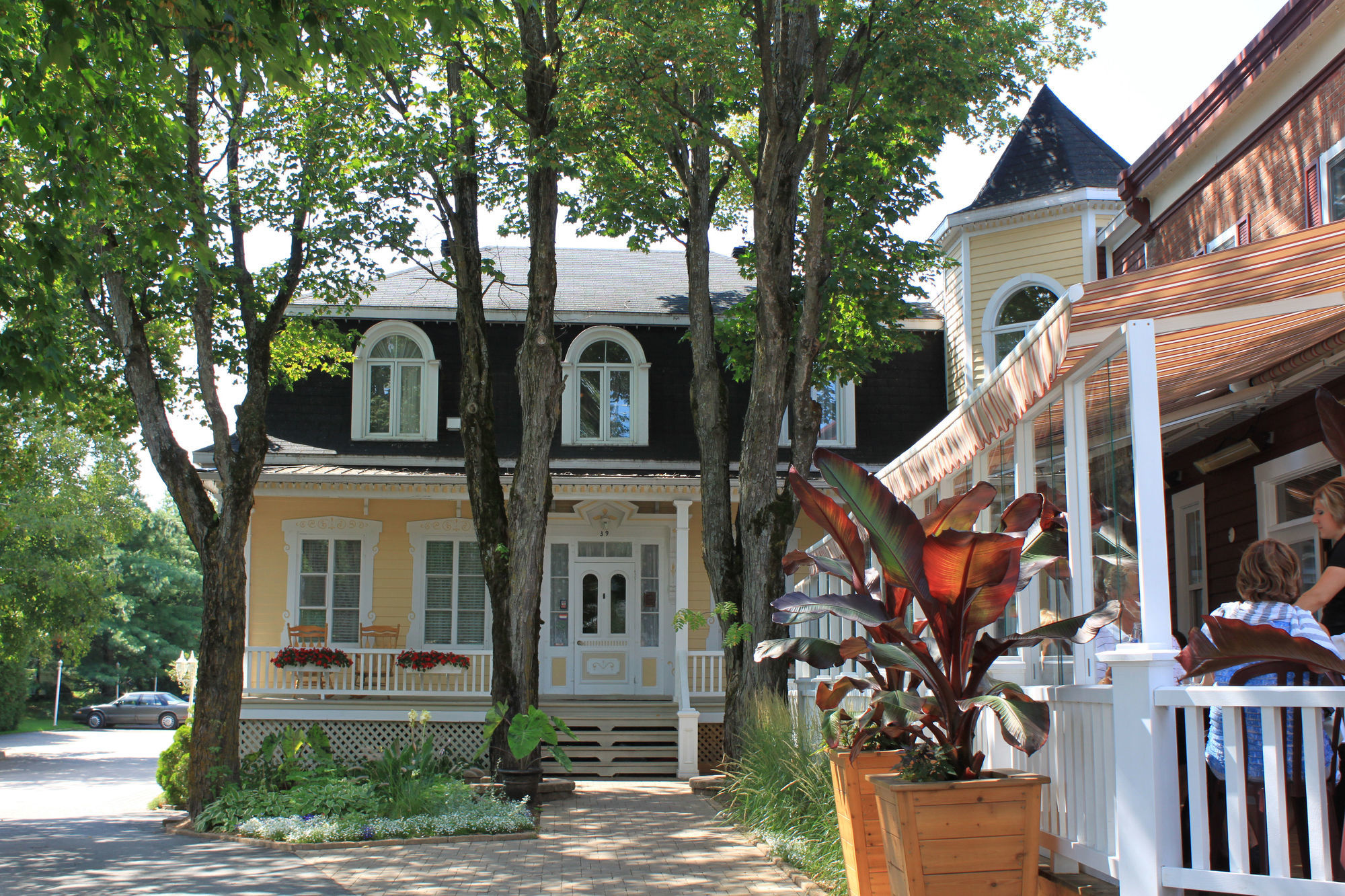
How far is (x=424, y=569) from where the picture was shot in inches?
667

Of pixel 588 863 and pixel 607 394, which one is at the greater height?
pixel 607 394

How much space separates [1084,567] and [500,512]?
824cm

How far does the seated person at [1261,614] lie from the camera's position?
4090 mm

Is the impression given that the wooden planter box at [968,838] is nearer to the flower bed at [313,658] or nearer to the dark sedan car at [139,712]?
the flower bed at [313,658]

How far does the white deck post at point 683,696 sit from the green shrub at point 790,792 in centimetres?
355

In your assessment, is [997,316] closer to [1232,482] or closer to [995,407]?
[1232,482]

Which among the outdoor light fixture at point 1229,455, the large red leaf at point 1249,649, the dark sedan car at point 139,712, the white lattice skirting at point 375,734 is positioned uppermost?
the outdoor light fixture at point 1229,455

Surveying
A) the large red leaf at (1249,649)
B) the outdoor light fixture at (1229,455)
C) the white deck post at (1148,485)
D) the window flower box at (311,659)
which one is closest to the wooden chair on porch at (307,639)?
the window flower box at (311,659)

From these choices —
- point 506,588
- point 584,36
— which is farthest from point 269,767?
point 584,36

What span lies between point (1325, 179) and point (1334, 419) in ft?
16.7

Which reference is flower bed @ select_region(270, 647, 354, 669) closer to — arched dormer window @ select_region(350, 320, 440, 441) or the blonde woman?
arched dormer window @ select_region(350, 320, 440, 441)

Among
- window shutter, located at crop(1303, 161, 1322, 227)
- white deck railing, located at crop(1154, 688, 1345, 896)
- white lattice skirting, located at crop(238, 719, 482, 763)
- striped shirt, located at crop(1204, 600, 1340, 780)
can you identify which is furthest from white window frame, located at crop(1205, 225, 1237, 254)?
white lattice skirting, located at crop(238, 719, 482, 763)

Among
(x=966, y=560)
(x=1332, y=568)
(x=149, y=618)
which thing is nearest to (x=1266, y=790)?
(x=1332, y=568)

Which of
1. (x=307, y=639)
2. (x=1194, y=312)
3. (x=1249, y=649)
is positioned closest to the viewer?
(x=1249, y=649)
